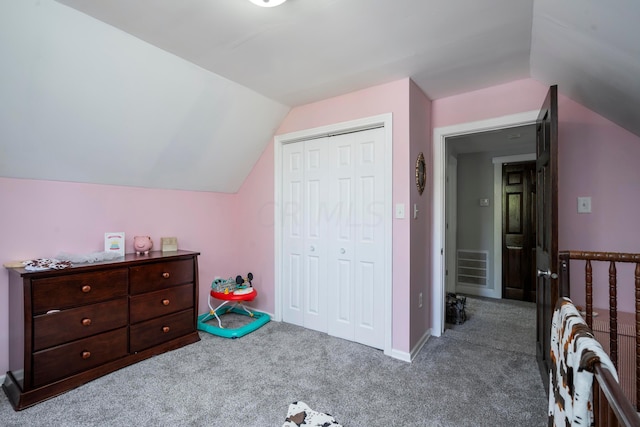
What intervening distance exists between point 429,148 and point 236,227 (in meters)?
2.47

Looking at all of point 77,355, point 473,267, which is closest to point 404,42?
point 77,355

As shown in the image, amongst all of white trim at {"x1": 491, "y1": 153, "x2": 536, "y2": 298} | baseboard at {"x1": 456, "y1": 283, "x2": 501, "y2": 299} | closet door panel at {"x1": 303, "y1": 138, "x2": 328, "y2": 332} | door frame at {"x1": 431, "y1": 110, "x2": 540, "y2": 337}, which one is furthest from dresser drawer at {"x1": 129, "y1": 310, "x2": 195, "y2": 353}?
white trim at {"x1": 491, "y1": 153, "x2": 536, "y2": 298}

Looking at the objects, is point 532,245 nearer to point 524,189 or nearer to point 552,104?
point 524,189

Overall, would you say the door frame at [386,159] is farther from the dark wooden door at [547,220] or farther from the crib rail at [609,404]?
the crib rail at [609,404]

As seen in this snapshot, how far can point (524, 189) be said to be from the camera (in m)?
4.41

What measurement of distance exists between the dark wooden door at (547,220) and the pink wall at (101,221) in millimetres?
3050

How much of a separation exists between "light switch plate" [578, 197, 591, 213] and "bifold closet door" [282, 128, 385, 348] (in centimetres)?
155

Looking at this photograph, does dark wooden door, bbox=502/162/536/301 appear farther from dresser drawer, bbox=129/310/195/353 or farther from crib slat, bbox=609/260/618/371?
dresser drawer, bbox=129/310/195/353

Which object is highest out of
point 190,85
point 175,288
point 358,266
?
point 190,85

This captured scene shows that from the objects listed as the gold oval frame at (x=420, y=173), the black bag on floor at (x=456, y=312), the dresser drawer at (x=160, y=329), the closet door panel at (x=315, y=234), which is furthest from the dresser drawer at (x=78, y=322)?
the black bag on floor at (x=456, y=312)

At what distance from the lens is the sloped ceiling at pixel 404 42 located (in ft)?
5.33

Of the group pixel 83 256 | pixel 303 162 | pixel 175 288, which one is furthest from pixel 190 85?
pixel 175 288

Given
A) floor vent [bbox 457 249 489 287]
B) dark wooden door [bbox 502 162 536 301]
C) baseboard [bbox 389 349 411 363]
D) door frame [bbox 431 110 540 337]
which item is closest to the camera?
baseboard [bbox 389 349 411 363]

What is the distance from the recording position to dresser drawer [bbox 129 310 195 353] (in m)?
2.46
